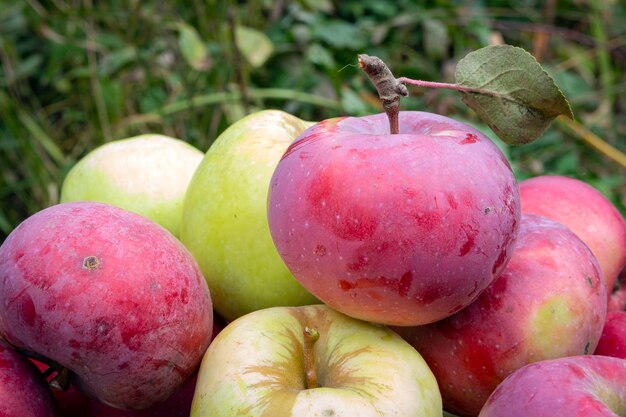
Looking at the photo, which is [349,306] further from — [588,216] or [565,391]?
[588,216]

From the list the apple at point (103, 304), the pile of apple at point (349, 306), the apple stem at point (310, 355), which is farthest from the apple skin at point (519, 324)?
the apple at point (103, 304)

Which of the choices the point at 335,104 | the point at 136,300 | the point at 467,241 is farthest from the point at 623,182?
the point at 136,300

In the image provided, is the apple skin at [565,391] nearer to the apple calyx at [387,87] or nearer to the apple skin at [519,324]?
the apple skin at [519,324]

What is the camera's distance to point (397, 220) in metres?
0.62

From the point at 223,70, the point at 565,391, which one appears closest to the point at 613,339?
the point at 565,391

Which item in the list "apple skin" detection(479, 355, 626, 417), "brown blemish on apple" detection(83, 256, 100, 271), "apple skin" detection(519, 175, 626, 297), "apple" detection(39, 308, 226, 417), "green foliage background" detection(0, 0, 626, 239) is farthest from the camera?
"green foliage background" detection(0, 0, 626, 239)

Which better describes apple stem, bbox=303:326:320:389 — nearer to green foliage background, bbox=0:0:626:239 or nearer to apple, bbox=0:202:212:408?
apple, bbox=0:202:212:408

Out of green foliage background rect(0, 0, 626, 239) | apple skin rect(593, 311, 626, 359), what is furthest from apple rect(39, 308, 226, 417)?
green foliage background rect(0, 0, 626, 239)

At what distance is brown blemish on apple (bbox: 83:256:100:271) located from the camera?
0.64m

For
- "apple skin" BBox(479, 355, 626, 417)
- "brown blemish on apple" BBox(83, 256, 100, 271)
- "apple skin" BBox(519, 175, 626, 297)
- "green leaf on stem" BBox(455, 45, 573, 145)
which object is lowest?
"apple skin" BBox(519, 175, 626, 297)

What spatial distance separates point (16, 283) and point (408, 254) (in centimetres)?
35

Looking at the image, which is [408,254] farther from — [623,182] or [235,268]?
[623,182]

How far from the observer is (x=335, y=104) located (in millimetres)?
1951

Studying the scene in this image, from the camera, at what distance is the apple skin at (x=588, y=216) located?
91cm
